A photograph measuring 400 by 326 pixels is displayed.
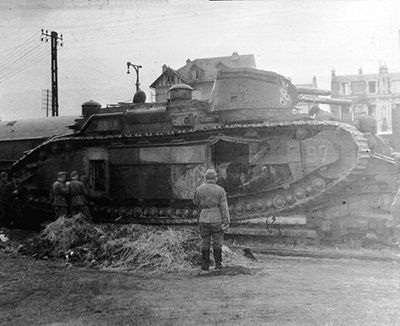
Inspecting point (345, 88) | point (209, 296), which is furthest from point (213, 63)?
point (209, 296)

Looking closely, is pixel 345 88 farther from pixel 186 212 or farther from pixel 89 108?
pixel 186 212

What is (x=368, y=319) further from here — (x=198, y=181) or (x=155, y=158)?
(x=155, y=158)

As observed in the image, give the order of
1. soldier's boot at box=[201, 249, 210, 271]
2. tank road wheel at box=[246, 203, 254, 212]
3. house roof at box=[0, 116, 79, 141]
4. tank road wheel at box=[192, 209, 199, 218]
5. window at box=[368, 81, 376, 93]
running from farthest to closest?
window at box=[368, 81, 376, 93] < house roof at box=[0, 116, 79, 141] < tank road wheel at box=[192, 209, 199, 218] < tank road wheel at box=[246, 203, 254, 212] < soldier's boot at box=[201, 249, 210, 271]

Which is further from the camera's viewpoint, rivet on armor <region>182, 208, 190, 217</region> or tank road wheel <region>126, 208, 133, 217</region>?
tank road wheel <region>126, 208, 133, 217</region>

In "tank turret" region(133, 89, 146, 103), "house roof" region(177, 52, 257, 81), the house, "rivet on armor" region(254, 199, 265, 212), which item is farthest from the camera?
"house roof" region(177, 52, 257, 81)

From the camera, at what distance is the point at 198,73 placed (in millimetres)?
48625

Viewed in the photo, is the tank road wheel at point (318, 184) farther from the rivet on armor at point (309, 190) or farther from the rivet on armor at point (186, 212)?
the rivet on armor at point (186, 212)

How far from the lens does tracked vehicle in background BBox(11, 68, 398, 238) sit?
878 centimetres

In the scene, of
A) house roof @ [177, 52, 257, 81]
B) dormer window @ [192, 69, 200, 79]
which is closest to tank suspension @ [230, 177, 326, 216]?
house roof @ [177, 52, 257, 81]

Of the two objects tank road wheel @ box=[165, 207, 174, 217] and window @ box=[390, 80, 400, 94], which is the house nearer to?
window @ box=[390, 80, 400, 94]

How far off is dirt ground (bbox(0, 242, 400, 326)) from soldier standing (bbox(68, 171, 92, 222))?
3120 mm

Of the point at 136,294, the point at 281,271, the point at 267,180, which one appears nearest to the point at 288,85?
the point at 267,180

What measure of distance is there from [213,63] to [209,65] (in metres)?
0.51

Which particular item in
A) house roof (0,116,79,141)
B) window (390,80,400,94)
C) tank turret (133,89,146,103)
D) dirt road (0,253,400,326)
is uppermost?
window (390,80,400,94)
